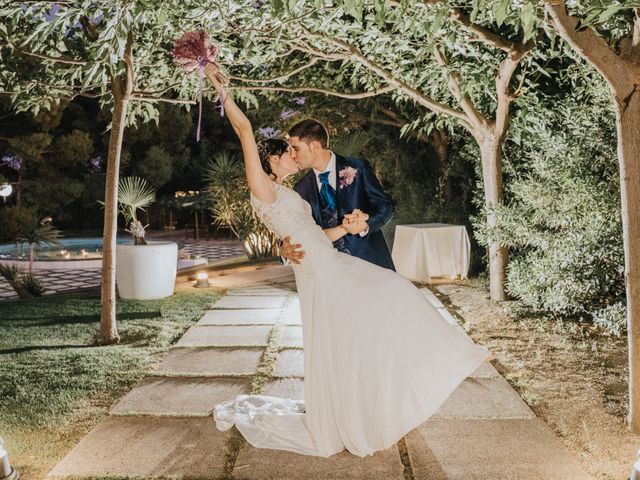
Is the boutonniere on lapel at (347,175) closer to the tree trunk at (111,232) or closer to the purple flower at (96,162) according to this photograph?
the tree trunk at (111,232)

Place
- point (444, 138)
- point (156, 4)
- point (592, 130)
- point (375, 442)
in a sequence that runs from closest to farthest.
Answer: point (375, 442) → point (156, 4) → point (592, 130) → point (444, 138)

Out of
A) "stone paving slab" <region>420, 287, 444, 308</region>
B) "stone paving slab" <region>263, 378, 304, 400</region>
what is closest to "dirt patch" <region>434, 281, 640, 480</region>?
"stone paving slab" <region>420, 287, 444, 308</region>

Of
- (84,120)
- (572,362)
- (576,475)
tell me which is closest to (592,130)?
(572,362)

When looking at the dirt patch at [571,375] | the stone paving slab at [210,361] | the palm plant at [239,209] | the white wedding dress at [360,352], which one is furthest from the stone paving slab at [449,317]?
the palm plant at [239,209]

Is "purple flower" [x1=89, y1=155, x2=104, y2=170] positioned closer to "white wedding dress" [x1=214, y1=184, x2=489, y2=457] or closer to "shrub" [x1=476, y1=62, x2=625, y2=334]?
"shrub" [x1=476, y1=62, x2=625, y2=334]

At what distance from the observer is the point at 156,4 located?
157 inches

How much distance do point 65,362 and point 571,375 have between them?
4.13 meters

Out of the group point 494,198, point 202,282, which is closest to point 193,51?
point 494,198

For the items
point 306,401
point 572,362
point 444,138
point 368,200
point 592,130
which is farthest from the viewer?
point 444,138

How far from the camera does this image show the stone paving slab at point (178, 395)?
3.75 metres

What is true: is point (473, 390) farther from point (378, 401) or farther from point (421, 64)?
point (421, 64)

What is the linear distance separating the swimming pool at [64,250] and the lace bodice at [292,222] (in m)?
13.9

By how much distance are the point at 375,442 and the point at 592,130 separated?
13.4 ft

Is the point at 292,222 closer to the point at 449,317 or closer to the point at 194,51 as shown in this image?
the point at 194,51
